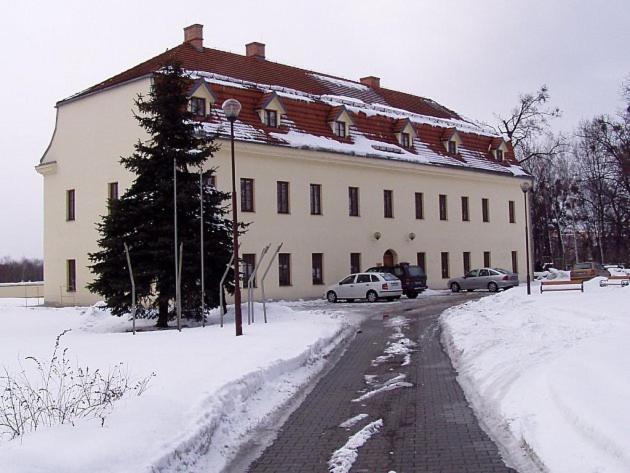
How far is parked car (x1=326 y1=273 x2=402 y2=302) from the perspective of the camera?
34344 millimetres

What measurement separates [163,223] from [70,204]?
1768cm

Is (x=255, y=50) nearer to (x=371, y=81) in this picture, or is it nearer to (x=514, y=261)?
(x=371, y=81)

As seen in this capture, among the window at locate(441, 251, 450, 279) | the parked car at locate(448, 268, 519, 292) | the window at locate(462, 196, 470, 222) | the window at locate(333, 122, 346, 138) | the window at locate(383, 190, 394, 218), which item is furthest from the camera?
the window at locate(462, 196, 470, 222)

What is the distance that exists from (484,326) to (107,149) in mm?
23194

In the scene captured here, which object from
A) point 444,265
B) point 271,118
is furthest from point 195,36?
point 444,265

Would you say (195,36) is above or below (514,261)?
above

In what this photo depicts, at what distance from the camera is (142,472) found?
5.94 meters

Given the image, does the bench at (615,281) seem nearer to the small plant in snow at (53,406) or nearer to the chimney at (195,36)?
the small plant in snow at (53,406)

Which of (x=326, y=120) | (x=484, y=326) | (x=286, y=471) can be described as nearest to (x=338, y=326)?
(x=484, y=326)

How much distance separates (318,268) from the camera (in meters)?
38.7

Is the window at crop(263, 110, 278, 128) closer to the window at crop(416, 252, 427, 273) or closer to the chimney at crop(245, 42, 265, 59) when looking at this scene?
the chimney at crop(245, 42, 265, 59)

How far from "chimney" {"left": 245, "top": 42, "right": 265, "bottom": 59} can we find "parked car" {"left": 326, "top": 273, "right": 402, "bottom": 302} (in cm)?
1748

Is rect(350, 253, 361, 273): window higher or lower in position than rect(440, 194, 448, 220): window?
lower

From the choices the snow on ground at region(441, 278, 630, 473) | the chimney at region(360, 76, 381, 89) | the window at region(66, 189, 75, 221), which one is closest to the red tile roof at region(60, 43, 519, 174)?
the chimney at region(360, 76, 381, 89)
